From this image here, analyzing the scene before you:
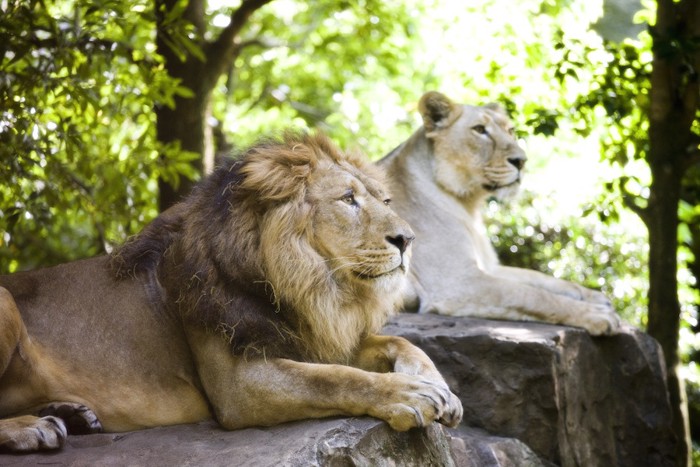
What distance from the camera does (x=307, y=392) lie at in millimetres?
3867

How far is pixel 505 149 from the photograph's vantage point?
7.13m

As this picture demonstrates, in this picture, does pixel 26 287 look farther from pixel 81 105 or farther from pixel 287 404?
pixel 81 105

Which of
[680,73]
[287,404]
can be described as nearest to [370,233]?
[287,404]

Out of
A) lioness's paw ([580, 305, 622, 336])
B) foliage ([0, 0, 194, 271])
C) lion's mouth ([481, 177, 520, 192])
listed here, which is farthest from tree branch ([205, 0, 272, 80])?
lioness's paw ([580, 305, 622, 336])

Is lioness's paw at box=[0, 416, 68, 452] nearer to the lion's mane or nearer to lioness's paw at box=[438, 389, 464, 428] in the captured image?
the lion's mane

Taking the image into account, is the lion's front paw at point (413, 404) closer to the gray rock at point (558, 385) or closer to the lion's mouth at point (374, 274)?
the lion's mouth at point (374, 274)

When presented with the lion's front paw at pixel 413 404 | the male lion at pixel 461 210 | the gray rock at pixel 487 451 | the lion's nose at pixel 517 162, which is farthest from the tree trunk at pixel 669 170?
the lion's front paw at pixel 413 404

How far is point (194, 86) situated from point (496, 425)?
4339mm

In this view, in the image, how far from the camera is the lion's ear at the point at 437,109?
7316 mm

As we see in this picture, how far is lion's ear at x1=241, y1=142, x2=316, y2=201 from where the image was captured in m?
4.21

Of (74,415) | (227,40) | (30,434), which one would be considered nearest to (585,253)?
(227,40)

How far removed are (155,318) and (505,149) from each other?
3.50m

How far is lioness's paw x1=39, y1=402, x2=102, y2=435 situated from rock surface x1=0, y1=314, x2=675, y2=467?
6cm

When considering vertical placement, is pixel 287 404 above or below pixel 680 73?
above
